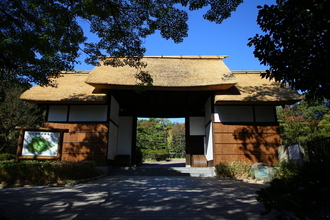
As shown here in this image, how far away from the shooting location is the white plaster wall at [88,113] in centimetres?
986

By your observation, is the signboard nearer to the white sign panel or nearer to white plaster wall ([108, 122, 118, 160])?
the white sign panel

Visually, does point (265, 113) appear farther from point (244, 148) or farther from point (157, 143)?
point (157, 143)

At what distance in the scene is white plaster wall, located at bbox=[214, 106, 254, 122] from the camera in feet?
31.8

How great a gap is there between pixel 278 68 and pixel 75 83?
9.82 meters

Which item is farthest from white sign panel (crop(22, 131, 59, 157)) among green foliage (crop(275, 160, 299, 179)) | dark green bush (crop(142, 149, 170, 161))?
dark green bush (crop(142, 149, 170, 161))

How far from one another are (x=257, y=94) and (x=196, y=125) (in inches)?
164

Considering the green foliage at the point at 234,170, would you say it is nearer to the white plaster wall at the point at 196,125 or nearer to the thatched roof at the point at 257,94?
the thatched roof at the point at 257,94

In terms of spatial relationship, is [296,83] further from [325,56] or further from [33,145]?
[33,145]

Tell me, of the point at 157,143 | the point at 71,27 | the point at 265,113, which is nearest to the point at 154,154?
the point at 157,143

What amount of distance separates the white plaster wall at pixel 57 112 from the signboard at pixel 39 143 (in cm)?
299

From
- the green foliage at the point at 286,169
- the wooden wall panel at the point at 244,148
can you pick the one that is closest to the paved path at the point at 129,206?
the green foliage at the point at 286,169

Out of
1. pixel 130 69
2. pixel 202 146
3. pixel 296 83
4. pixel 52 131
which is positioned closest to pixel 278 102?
pixel 202 146

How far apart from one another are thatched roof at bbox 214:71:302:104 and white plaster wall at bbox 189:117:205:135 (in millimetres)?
3240

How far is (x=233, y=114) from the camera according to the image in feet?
32.0
